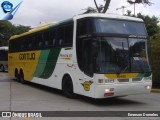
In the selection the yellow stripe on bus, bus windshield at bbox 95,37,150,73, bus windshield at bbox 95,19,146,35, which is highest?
bus windshield at bbox 95,19,146,35

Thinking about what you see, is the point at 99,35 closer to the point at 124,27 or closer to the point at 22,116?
the point at 124,27

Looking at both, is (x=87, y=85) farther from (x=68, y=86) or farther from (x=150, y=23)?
(x=150, y=23)

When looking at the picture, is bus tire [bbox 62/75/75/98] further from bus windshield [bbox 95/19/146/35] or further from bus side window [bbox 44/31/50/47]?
bus windshield [bbox 95/19/146/35]

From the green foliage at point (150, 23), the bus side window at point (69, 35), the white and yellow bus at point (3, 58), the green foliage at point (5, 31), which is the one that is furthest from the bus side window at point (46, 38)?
the green foliage at point (5, 31)

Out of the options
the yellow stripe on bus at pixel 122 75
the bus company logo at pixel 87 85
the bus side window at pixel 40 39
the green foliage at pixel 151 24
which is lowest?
the bus company logo at pixel 87 85

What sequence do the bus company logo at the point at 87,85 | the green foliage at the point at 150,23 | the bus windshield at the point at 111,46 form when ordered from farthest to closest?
the green foliage at the point at 150,23 → the bus company logo at the point at 87,85 → the bus windshield at the point at 111,46

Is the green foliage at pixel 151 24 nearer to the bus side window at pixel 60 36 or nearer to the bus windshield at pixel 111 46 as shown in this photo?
the bus side window at pixel 60 36

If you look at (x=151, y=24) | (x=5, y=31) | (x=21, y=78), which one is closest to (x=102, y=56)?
(x=21, y=78)

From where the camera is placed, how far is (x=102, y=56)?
12555 millimetres

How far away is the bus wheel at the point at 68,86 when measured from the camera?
14812 millimetres

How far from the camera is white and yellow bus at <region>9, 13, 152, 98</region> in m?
12.5

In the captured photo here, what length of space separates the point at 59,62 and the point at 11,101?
296 cm

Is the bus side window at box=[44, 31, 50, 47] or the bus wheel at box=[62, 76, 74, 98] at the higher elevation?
the bus side window at box=[44, 31, 50, 47]

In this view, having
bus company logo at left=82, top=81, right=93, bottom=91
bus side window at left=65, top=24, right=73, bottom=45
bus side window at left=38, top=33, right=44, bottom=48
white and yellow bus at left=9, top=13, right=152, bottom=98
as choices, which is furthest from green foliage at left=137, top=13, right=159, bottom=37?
bus company logo at left=82, top=81, right=93, bottom=91
